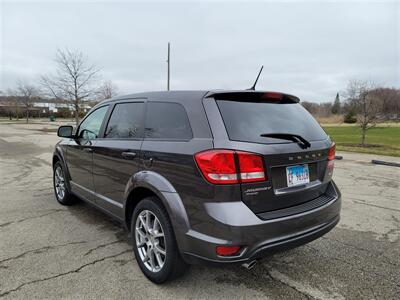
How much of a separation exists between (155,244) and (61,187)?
3.05 meters

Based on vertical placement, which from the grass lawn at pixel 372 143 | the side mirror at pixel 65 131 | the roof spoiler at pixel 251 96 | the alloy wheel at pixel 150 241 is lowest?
the grass lawn at pixel 372 143

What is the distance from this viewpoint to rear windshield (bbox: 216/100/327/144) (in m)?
2.42

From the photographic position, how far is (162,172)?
2.65 metres

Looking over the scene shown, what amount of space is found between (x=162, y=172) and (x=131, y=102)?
1.18 metres

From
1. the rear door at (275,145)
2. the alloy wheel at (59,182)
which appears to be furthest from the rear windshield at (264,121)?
the alloy wheel at (59,182)

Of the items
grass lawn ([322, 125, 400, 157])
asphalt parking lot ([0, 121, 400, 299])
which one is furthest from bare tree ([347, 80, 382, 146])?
asphalt parking lot ([0, 121, 400, 299])

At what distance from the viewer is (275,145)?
2.44 meters

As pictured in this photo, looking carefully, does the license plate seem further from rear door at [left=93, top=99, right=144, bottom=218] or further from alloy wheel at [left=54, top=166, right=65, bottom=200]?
alloy wheel at [left=54, top=166, right=65, bottom=200]

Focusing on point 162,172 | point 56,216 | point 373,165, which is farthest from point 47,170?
point 373,165

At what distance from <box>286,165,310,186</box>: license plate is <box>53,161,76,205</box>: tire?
12.3 feet

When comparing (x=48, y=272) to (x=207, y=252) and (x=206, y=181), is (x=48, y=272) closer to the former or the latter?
(x=207, y=252)

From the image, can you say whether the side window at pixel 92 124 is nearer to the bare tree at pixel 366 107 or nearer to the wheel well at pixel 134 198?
the wheel well at pixel 134 198

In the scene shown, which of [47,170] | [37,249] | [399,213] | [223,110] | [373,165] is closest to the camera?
[223,110]

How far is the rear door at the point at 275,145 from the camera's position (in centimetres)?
233
